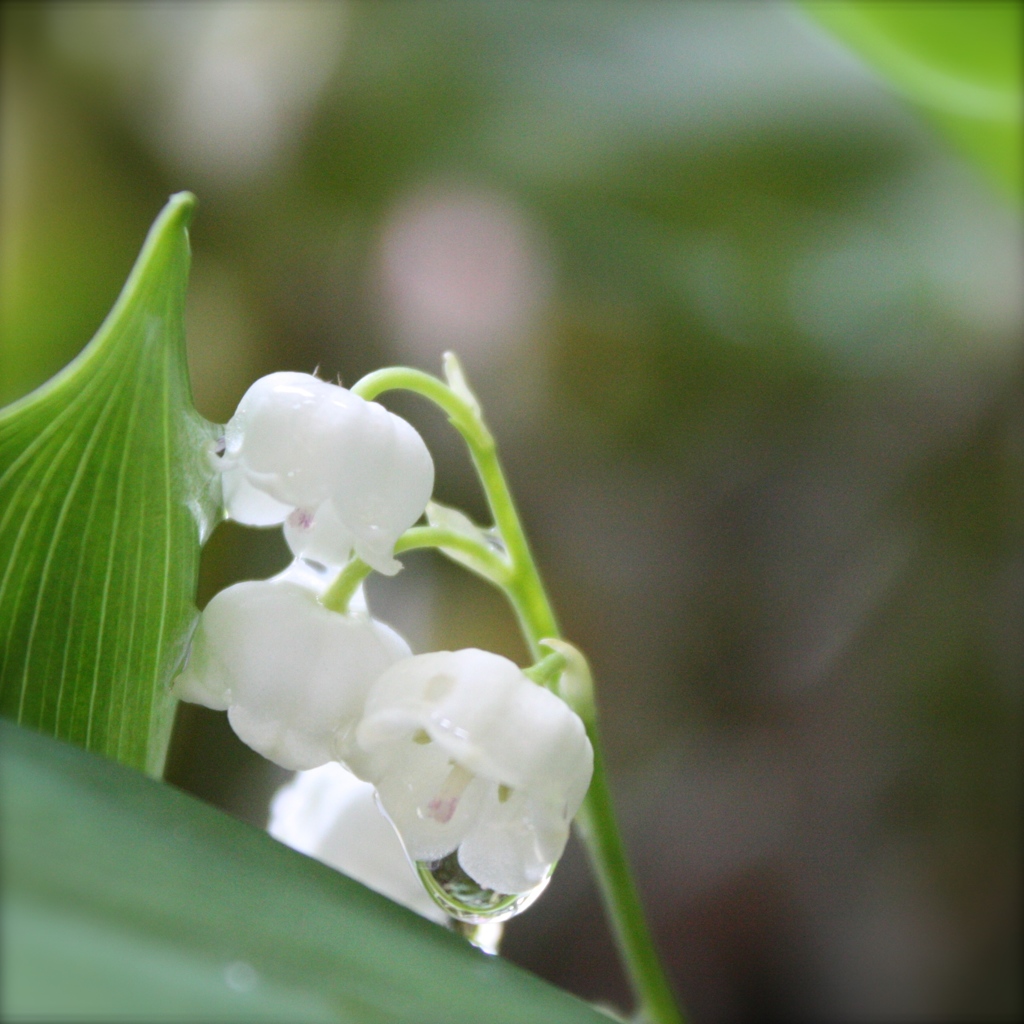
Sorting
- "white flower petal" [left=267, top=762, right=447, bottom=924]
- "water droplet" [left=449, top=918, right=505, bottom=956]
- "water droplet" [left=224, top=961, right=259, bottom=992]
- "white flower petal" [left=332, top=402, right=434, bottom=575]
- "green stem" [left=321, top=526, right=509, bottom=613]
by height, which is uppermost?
"white flower petal" [left=332, top=402, right=434, bottom=575]

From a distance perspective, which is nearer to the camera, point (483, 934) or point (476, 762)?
point (476, 762)

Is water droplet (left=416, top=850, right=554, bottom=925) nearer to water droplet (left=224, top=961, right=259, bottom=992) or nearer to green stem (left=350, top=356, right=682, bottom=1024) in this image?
green stem (left=350, top=356, right=682, bottom=1024)

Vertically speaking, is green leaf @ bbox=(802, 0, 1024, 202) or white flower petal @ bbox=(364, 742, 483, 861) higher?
green leaf @ bbox=(802, 0, 1024, 202)

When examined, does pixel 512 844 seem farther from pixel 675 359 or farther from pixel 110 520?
pixel 675 359

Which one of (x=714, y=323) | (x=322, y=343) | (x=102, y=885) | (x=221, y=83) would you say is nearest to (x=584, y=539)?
(x=714, y=323)

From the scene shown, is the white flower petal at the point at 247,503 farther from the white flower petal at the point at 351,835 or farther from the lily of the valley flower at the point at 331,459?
the white flower petal at the point at 351,835

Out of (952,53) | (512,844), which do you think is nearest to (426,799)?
(512,844)

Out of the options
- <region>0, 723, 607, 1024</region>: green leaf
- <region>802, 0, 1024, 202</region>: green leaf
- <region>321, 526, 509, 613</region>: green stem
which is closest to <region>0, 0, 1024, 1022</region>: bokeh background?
<region>802, 0, 1024, 202</region>: green leaf
